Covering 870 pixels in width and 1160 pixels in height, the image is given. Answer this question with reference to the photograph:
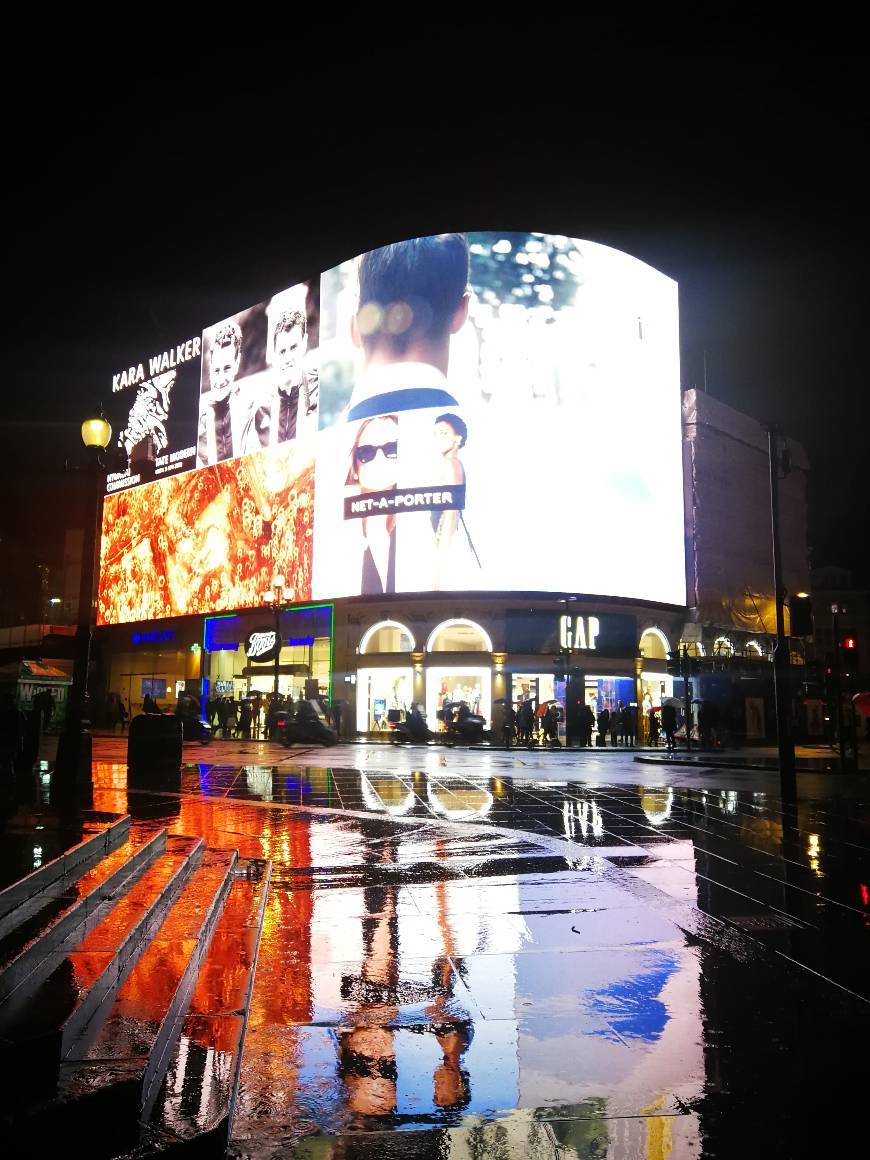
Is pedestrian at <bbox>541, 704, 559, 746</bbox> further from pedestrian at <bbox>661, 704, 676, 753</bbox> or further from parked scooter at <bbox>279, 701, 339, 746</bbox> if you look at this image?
parked scooter at <bbox>279, 701, 339, 746</bbox>

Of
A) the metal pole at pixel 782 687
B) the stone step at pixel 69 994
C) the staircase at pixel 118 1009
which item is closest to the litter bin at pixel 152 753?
the staircase at pixel 118 1009

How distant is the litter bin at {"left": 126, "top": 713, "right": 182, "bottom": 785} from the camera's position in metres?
13.6

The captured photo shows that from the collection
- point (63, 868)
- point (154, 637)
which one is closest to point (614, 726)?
point (154, 637)

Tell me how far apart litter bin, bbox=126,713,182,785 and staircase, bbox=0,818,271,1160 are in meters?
7.76

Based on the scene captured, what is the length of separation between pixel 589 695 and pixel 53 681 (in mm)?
23439

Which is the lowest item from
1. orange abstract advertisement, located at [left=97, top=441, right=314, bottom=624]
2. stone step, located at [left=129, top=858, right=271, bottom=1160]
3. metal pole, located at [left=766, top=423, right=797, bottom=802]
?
stone step, located at [left=129, top=858, right=271, bottom=1160]

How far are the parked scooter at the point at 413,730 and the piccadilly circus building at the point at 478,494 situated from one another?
588mm

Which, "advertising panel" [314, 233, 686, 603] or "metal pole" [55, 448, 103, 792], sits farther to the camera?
"advertising panel" [314, 233, 686, 603]

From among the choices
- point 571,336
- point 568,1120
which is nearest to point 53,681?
point 571,336

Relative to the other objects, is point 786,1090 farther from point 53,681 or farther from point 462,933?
point 53,681

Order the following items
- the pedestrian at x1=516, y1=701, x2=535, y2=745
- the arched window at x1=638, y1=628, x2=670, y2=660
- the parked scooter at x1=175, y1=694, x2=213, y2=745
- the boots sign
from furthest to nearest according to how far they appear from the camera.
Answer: the arched window at x1=638, y1=628, x2=670, y2=660, the boots sign, the pedestrian at x1=516, y1=701, x2=535, y2=745, the parked scooter at x1=175, y1=694, x2=213, y2=745

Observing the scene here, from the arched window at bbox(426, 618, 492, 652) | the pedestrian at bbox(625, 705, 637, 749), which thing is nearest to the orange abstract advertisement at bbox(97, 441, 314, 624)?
the arched window at bbox(426, 618, 492, 652)

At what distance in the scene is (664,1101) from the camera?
10.8ft

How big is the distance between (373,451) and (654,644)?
16727mm
